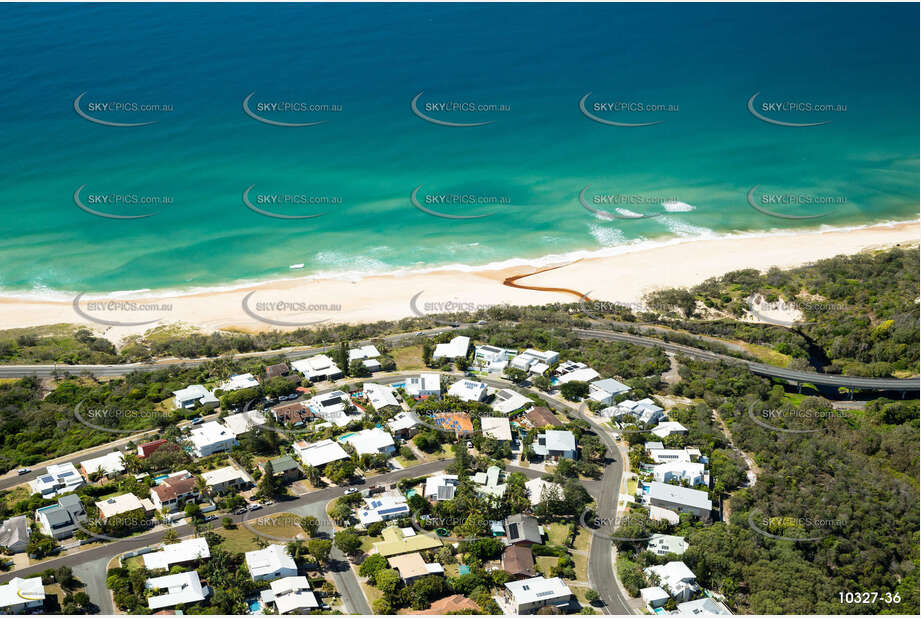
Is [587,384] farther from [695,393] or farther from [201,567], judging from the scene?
[201,567]

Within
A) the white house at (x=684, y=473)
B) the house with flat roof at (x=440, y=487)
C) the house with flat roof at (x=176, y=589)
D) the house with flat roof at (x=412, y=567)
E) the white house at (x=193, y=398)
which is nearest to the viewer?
the house with flat roof at (x=176, y=589)

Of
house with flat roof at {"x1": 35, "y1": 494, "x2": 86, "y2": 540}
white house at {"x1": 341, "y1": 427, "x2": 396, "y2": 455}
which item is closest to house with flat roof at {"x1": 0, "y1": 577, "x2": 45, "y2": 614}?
house with flat roof at {"x1": 35, "y1": 494, "x2": 86, "y2": 540}

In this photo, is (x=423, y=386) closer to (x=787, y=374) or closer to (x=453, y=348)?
(x=453, y=348)

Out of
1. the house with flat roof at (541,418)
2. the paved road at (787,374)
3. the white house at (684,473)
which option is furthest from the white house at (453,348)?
the white house at (684,473)

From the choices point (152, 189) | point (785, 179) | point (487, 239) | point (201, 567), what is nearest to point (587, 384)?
point (201, 567)

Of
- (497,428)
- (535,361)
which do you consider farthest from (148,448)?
(535,361)

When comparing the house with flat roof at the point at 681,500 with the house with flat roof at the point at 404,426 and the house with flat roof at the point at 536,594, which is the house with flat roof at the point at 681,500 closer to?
the house with flat roof at the point at 536,594

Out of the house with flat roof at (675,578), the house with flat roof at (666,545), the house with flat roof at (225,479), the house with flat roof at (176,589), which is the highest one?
the house with flat roof at (225,479)
